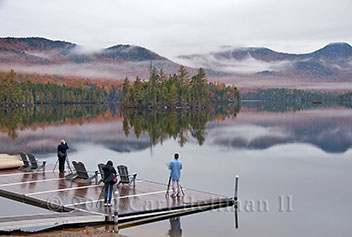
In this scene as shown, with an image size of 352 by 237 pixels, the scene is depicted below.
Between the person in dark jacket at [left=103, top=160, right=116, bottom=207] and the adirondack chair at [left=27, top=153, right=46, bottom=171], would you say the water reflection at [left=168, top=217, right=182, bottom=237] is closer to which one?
the person in dark jacket at [left=103, top=160, right=116, bottom=207]

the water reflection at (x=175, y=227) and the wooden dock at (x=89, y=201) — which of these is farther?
the water reflection at (x=175, y=227)

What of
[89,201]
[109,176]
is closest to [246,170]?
[89,201]

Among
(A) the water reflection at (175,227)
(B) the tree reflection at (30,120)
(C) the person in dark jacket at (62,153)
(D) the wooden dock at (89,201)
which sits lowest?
(B) the tree reflection at (30,120)

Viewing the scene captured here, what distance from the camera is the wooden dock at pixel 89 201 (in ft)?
56.9

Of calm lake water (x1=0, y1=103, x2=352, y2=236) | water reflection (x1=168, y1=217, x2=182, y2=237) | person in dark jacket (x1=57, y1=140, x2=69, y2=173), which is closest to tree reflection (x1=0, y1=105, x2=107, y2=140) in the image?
calm lake water (x1=0, y1=103, x2=352, y2=236)

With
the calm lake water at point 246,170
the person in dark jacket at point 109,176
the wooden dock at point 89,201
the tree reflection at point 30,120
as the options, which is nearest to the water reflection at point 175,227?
the calm lake water at point 246,170

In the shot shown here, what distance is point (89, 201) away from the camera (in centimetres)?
2042

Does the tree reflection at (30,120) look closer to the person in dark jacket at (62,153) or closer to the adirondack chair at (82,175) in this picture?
the person in dark jacket at (62,153)

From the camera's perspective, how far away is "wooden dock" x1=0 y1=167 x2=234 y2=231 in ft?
56.9

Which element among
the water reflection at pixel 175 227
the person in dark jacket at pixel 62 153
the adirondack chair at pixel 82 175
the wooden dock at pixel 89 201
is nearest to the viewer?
the wooden dock at pixel 89 201

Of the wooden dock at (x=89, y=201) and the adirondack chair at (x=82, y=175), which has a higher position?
the adirondack chair at (x=82, y=175)

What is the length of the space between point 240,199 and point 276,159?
1829 centimetres

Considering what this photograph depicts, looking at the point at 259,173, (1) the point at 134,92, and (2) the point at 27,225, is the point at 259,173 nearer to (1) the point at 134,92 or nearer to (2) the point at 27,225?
(2) the point at 27,225

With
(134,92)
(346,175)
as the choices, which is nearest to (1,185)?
(346,175)
